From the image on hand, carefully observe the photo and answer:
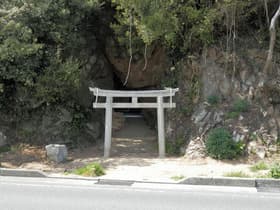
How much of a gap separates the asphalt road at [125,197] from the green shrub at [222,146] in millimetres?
3164

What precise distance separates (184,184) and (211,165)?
253 cm

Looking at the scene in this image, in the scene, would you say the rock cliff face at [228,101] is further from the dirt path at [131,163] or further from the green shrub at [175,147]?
the dirt path at [131,163]

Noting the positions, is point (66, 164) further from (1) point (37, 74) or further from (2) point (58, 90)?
(1) point (37, 74)

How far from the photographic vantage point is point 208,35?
1348 centimetres

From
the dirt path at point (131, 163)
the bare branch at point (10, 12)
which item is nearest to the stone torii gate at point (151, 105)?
the dirt path at point (131, 163)

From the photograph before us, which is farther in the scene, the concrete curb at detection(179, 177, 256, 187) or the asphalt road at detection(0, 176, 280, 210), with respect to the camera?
the concrete curb at detection(179, 177, 256, 187)

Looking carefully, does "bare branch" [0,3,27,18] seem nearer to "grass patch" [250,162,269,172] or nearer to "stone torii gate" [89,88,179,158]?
"stone torii gate" [89,88,179,158]

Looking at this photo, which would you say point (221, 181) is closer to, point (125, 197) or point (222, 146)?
point (125, 197)

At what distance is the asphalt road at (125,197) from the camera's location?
618cm

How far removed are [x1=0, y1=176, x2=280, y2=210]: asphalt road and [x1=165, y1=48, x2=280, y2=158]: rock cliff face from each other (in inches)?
158

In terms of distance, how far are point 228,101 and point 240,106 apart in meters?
0.71

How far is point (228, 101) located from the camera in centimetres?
1293

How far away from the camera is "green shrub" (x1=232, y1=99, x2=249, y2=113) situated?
40.3 ft

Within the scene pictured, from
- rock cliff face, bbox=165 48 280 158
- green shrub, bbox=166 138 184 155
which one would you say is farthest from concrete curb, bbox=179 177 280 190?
green shrub, bbox=166 138 184 155
